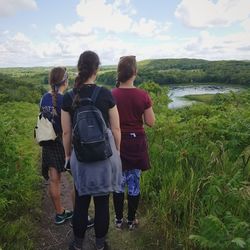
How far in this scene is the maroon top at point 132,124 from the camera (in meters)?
3.97

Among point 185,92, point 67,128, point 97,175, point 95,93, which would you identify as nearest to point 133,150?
point 97,175

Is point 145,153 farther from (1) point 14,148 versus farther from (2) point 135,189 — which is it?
(1) point 14,148

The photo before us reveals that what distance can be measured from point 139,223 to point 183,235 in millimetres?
867

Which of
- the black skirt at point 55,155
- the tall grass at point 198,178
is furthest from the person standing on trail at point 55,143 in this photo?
the tall grass at point 198,178

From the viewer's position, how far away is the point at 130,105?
156 inches

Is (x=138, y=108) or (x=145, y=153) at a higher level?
(x=138, y=108)

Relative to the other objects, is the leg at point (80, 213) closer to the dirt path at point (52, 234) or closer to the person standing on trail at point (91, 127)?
the person standing on trail at point (91, 127)

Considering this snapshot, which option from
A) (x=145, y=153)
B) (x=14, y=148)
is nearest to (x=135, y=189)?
(x=145, y=153)

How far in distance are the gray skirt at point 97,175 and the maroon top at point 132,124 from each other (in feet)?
1.76

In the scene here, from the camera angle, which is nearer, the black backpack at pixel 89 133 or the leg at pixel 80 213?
the black backpack at pixel 89 133

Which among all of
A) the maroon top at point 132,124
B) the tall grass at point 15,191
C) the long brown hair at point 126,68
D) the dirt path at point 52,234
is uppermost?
the long brown hair at point 126,68

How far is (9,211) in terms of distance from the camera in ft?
15.3

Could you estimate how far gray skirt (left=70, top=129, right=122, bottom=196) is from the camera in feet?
11.2

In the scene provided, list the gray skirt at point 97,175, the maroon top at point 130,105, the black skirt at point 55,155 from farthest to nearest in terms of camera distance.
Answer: the black skirt at point 55,155
the maroon top at point 130,105
the gray skirt at point 97,175
